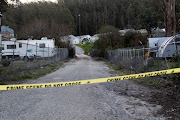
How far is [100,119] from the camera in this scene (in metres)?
4.75

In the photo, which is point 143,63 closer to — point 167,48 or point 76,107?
point 167,48

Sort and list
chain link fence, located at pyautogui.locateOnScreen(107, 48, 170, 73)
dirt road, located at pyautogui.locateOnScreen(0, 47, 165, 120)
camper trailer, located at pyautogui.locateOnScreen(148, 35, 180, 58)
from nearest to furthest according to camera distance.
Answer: dirt road, located at pyautogui.locateOnScreen(0, 47, 165, 120), chain link fence, located at pyautogui.locateOnScreen(107, 48, 170, 73), camper trailer, located at pyautogui.locateOnScreen(148, 35, 180, 58)

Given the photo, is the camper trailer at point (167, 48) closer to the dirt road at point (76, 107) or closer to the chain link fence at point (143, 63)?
the chain link fence at point (143, 63)

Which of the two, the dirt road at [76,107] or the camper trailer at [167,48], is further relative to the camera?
the camper trailer at [167,48]

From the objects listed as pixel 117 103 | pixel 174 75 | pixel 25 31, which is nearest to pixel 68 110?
pixel 117 103

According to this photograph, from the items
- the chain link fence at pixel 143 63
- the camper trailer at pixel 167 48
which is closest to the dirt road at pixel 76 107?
the chain link fence at pixel 143 63

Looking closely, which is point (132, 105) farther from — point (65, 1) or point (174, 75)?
point (65, 1)

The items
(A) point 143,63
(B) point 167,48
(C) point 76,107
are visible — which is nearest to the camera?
(C) point 76,107

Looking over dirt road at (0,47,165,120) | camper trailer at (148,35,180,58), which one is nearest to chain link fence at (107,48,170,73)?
camper trailer at (148,35,180,58)

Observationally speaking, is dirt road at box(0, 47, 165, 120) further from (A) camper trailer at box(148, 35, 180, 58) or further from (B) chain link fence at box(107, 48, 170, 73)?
(A) camper trailer at box(148, 35, 180, 58)

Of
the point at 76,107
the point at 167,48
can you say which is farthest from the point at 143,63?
the point at 76,107

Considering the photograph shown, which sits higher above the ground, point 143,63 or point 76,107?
point 143,63

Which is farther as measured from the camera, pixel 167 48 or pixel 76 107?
pixel 167 48

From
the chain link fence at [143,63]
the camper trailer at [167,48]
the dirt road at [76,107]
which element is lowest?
the dirt road at [76,107]
